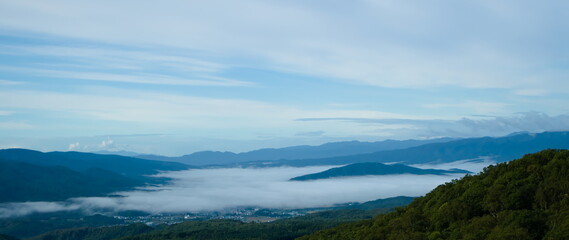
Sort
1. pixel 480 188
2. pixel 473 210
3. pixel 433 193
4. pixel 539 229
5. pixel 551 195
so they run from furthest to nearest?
pixel 433 193 → pixel 480 188 → pixel 473 210 → pixel 551 195 → pixel 539 229

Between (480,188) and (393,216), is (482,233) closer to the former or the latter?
(480,188)

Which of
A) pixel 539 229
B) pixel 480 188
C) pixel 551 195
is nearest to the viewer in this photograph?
pixel 539 229

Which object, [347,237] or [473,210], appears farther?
[347,237]

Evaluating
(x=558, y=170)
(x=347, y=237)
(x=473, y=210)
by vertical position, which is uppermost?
(x=558, y=170)

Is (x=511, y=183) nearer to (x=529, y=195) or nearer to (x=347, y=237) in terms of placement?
(x=529, y=195)

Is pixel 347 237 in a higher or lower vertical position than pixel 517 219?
Result: lower

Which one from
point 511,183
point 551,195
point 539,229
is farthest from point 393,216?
point 539,229

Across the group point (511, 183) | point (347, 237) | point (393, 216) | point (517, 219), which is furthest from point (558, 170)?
point (347, 237)
